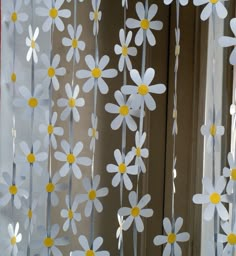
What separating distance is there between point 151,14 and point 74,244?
52cm

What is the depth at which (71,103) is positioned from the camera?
956 millimetres

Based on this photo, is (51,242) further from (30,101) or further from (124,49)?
(124,49)

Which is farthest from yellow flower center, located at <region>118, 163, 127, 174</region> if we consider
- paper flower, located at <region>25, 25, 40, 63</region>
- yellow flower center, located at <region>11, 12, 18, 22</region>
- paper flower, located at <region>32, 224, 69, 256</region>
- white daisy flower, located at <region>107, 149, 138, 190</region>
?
yellow flower center, located at <region>11, 12, 18, 22</region>

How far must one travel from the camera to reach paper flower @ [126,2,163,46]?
34.6 inches

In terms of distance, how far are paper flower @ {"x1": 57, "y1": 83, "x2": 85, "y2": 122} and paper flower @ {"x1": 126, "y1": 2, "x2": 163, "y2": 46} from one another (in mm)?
173

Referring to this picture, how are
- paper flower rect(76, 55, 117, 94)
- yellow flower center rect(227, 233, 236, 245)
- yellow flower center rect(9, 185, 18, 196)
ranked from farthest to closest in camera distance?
yellow flower center rect(9, 185, 18, 196) < paper flower rect(76, 55, 117, 94) < yellow flower center rect(227, 233, 236, 245)

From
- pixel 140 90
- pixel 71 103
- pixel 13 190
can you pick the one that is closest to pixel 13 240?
pixel 13 190

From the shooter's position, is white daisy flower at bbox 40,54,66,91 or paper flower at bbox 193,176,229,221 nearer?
paper flower at bbox 193,176,229,221

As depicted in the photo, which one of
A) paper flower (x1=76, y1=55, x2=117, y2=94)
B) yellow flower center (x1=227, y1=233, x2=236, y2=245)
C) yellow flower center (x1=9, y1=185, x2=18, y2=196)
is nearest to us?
yellow flower center (x1=227, y1=233, x2=236, y2=245)


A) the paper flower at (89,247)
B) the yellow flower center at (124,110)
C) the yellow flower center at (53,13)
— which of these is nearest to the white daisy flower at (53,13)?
the yellow flower center at (53,13)

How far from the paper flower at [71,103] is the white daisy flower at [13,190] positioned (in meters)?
0.19

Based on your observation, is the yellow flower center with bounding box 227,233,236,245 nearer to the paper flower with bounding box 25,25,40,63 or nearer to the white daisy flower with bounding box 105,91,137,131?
the white daisy flower with bounding box 105,91,137,131

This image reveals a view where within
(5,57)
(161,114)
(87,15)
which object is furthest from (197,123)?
(5,57)

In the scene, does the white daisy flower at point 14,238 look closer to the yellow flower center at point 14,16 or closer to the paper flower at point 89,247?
the paper flower at point 89,247
